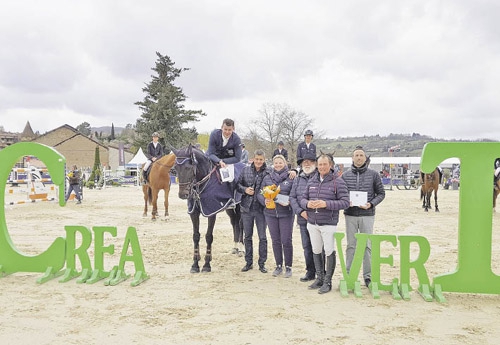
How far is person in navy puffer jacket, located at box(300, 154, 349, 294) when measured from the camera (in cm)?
547

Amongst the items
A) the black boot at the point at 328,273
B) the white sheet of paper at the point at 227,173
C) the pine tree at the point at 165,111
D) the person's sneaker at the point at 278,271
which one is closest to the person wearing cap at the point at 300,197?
the person's sneaker at the point at 278,271

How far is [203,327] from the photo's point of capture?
446 cm

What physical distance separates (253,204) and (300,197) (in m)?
1.04

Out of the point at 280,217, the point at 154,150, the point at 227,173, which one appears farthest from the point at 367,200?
the point at 154,150

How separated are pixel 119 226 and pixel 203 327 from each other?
25.7 ft

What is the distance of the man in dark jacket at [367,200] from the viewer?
5797mm

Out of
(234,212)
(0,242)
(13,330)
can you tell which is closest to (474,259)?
(234,212)

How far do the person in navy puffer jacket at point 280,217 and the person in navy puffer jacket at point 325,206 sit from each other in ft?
2.27

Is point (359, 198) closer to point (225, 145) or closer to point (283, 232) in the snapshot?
point (283, 232)

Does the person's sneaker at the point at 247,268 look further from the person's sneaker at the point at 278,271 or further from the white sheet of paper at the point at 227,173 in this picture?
the white sheet of paper at the point at 227,173

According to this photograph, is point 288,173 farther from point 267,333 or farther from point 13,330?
point 13,330

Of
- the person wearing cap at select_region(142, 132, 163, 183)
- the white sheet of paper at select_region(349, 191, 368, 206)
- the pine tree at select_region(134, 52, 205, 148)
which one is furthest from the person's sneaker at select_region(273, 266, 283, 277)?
the pine tree at select_region(134, 52, 205, 148)

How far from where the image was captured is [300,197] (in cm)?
594

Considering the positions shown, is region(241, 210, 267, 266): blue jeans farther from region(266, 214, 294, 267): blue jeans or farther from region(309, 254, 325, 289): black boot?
region(309, 254, 325, 289): black boot
